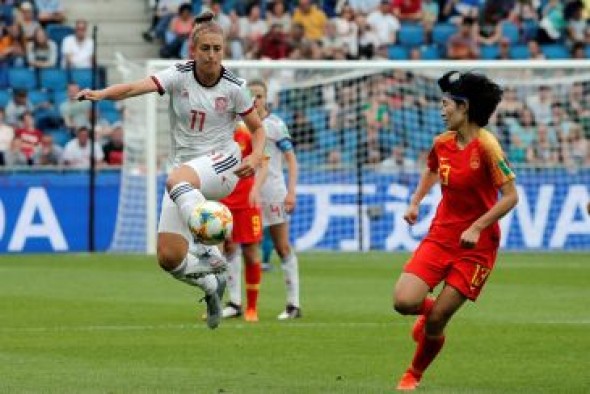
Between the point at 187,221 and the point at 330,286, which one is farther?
the point at 330,286

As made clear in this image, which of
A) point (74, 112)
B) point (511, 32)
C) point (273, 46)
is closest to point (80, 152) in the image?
point (74, 112)

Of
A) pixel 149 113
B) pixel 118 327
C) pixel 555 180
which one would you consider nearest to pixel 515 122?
pixel 555 180

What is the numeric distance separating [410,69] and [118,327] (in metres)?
14.4

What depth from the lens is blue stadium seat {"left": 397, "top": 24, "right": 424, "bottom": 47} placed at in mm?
33812

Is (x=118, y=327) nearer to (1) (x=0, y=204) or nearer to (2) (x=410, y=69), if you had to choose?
(1) (x=0, y=204)

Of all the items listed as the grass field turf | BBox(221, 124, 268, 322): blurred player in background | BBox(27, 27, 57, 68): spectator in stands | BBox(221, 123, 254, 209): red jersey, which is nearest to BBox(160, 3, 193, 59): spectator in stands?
BBox(27, 27, 57, 68): spectator in stands

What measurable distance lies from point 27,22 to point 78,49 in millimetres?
1178

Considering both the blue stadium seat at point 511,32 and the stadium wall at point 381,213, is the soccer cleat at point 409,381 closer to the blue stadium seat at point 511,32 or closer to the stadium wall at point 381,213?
the stadium wall at point 381,213

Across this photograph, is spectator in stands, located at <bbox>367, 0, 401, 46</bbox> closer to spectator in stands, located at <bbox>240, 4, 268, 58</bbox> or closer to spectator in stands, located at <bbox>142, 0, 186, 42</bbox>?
spectator in stands, located at <bbox>240, 4, 268, 58</bbox>

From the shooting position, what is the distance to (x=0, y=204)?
27906 millimetres

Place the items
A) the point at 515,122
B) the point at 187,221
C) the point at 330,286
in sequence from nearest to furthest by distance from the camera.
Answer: the point at 187,221 < the point at 330,286 < the point at 515,122

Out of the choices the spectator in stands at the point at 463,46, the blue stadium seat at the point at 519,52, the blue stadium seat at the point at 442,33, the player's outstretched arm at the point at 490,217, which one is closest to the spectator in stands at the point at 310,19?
the blue stadium seat at the point at 442,33

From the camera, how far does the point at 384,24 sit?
3359 centimetres

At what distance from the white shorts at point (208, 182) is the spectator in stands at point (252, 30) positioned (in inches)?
761
